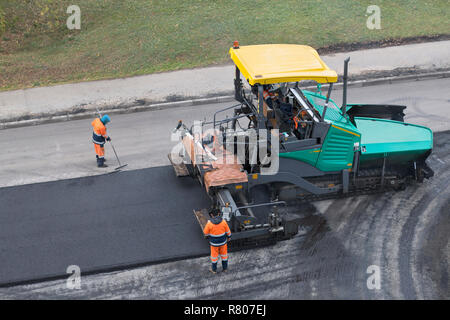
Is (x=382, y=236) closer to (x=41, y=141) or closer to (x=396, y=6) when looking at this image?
(x=41, y=141)

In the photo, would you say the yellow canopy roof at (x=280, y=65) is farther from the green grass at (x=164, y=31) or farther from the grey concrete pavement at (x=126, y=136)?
the green grass at (x=164, y=31)

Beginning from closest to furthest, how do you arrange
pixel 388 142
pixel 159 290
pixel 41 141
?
pixel 159 290
pixel 388 142
pixel 41 141

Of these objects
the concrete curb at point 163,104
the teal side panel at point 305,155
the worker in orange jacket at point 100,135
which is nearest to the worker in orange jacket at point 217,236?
the teal side panel at point 305,155

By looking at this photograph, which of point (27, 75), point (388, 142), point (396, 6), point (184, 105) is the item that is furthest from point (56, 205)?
point (396, 6)

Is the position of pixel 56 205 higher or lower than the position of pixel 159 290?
higher

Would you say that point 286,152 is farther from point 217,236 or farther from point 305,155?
point 217,236

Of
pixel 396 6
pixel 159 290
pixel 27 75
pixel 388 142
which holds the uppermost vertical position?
pixel 396 6
